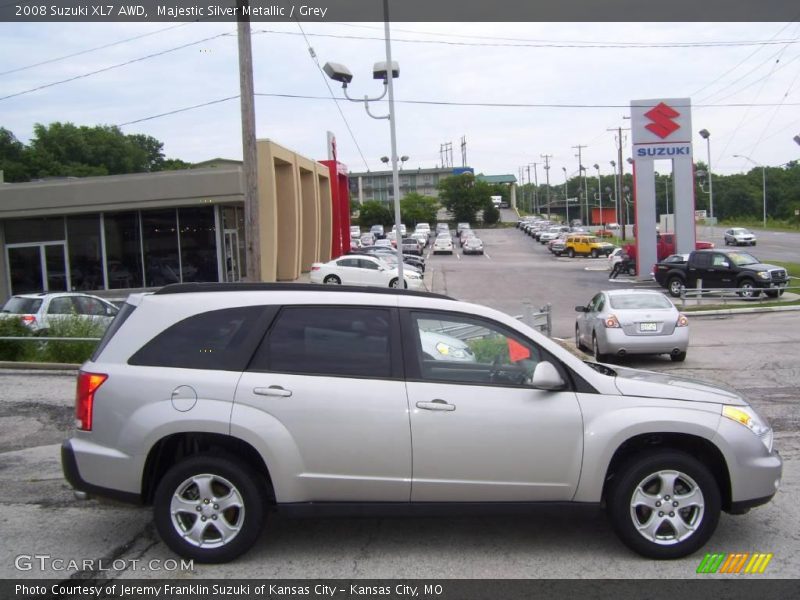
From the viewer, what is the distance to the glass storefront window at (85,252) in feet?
113

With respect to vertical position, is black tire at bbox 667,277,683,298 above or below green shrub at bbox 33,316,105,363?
below

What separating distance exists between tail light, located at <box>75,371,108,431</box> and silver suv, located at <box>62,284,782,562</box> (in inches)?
0.6

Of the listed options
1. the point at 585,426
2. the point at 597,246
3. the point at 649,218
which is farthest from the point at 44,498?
the point at 597,246

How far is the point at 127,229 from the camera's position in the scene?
34312 millimetres

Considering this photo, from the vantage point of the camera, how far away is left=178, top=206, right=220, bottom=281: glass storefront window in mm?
34312

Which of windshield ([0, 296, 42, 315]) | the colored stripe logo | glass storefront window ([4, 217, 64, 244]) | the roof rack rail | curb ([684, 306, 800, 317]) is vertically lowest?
curb ([684, 306, 800, 317])

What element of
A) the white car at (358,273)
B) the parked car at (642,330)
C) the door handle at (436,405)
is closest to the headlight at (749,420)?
the door handle at (436,405)

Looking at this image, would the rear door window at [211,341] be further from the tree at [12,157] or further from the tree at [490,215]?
the tree at [490,215]

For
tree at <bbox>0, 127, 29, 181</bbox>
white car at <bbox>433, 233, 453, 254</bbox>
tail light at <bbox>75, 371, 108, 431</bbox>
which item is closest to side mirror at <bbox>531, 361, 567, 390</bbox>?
tail light at <bbox>75, 371, 108, 431</bbox>

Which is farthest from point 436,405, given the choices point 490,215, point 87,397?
point 490,215

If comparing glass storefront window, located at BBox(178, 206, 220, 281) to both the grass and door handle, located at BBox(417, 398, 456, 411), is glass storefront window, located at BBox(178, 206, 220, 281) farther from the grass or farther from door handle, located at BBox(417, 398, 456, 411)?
door handle, located at BBox(417, 398, 456, 411)

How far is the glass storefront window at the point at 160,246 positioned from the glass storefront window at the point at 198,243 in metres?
0.33

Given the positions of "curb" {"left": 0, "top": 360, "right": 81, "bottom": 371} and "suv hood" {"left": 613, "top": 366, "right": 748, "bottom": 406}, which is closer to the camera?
"suv hood" {"left": 613, "top": 366, "right": 748, "bottom": 406}

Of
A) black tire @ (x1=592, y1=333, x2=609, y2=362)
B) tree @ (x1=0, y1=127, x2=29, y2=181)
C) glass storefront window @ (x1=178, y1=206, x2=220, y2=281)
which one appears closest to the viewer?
black tire @ (x1=592, y1=333, x2=609, y2=362)
